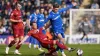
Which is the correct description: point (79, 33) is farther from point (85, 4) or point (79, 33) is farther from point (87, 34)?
point (85, 4)

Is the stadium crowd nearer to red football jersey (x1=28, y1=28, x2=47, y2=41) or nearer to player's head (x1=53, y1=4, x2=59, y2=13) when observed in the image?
player's head (x1=53, y1=4, x2=59, y2=13)

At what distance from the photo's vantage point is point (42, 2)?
33031mm

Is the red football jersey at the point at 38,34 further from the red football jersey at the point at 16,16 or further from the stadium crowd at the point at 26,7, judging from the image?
the stadium crowd at the point at 26,7

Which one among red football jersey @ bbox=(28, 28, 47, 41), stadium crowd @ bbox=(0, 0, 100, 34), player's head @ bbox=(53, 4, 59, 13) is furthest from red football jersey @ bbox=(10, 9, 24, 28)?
stadium crowd @ bbox=(0, 0, 100, 34)

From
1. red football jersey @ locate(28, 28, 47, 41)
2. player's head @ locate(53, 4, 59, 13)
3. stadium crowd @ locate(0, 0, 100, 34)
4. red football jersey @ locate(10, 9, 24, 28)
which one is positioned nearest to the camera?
red football jersey @ locate(28, 28, 47, 41)

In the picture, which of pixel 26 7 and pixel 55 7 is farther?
pixel 26 7

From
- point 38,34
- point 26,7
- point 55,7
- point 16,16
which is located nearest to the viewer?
point 38,34

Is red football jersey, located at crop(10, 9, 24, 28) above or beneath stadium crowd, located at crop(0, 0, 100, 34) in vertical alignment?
above

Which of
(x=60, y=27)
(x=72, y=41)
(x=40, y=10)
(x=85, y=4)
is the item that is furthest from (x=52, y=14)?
(x=85, y=4)

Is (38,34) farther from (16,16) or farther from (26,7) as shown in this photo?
(26,7)

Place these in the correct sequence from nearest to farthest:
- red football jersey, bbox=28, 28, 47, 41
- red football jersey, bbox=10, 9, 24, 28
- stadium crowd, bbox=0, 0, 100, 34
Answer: red football jersey, bbox=28, 28, 47, 41 → red football jersey, bbox=10, 9, 24, 28 → stadium crowd, bbox=0, 0, 100, 34

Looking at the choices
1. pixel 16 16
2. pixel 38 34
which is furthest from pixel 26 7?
pixel 38 34

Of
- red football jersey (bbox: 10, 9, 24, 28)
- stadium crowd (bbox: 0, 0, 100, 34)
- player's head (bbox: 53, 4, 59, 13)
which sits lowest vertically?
stadium crowd (bbox: 0, 0, 100, 34)

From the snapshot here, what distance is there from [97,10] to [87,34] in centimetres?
207
